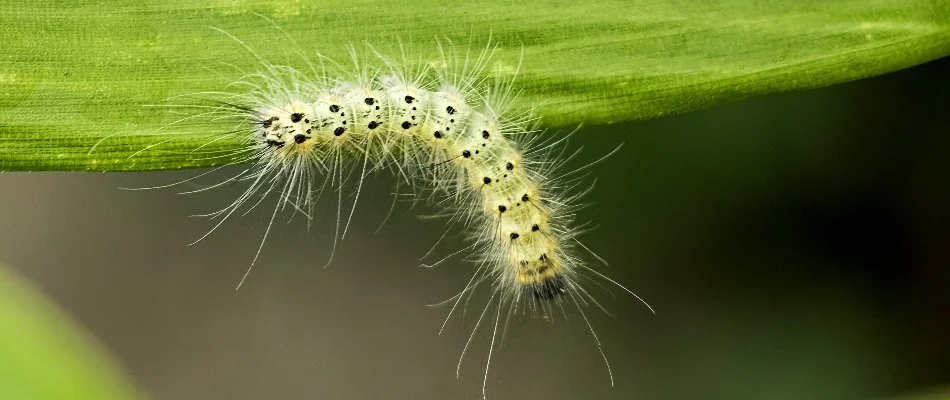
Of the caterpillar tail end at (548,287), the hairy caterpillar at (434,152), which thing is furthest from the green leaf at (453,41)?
the caterpillar tail end at (548,287)

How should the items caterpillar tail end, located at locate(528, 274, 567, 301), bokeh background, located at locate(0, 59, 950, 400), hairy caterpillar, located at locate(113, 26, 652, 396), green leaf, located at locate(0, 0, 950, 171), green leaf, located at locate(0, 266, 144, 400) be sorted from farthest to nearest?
bokeh background, located at locate(0, 59, 950, 400)
caterpillar tail end, located at locate(528, 274, 567, 301)
green leaf, located at locate(0, 266, 144, 400)
hairy caterpillar, located at locate(113, 26, 652, 396)
green leaf, located at locate(0, 0, 950, 171)

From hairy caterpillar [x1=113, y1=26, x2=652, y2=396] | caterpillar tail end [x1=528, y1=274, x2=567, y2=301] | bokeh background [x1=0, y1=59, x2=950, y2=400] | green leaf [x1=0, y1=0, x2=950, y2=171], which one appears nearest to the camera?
green leaf [x1=0, y1=0, x2=950, y2=171]

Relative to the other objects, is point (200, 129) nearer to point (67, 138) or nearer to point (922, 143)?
point (67, 138)

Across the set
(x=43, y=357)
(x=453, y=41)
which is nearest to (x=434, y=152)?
(x=453, y=41)

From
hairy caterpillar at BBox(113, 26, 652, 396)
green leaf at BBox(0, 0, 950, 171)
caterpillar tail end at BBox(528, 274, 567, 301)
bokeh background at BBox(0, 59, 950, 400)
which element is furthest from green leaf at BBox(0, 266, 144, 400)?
caterpillar tail end at BBox(528, 274, 567, 301)

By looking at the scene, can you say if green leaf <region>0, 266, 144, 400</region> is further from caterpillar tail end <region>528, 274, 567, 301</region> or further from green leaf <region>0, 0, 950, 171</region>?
caterpillar tail end <region>528, 274, 567, 301</region>
